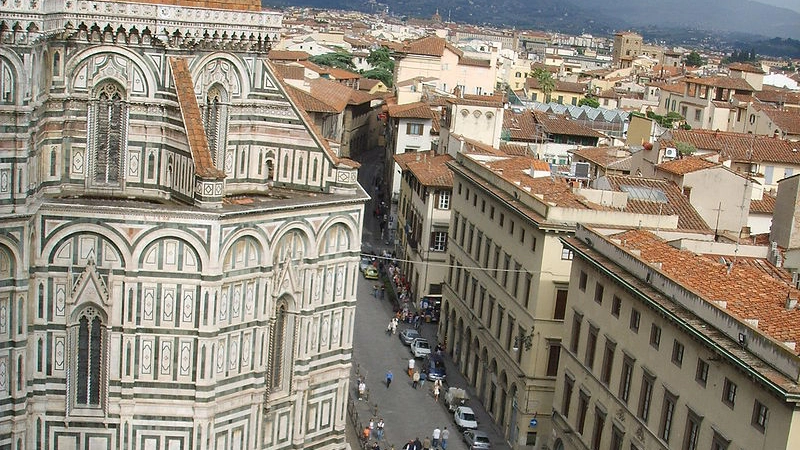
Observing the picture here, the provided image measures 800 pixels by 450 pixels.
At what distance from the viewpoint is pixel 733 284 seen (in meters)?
31.2

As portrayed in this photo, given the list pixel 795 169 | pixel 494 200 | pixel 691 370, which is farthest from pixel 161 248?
pixel 795 169

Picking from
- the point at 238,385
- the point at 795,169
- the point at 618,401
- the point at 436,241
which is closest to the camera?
the point at 238,385

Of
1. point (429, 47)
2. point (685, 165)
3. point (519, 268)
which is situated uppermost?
point (429, 47)

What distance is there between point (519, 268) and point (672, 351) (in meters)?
13.7

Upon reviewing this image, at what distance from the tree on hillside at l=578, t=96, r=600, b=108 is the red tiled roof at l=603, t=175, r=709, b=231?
65.0 meters

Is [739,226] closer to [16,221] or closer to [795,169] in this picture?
[795,169]

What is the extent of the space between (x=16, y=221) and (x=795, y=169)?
54869 millimetres

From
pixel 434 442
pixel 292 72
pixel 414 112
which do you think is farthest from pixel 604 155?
pixel 292 72

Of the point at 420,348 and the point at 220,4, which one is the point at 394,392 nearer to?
the point at 420,348

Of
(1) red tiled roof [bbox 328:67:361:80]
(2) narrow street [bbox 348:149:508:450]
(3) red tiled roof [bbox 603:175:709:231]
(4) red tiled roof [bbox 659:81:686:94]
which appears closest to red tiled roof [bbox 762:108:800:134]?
(4) red tiled roof [bbox 659:81:686:94]

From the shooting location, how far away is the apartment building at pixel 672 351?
25.8 meters

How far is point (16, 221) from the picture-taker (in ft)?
88.2

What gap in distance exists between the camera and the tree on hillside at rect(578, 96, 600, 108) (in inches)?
4478

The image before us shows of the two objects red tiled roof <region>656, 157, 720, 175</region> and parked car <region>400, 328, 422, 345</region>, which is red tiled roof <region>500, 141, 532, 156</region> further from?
parked car <region>400, 328, 422, 345</region>
